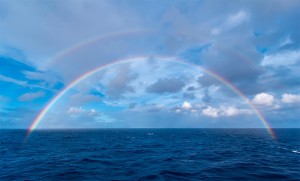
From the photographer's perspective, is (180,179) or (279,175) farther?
(279,175)

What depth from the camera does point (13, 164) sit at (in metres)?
43.2

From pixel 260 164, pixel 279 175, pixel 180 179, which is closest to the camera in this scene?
pixel 180 179

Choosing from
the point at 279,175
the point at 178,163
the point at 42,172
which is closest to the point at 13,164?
the point at 42,172

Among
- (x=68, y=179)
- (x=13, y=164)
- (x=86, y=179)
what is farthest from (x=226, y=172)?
(x=13, y=164)

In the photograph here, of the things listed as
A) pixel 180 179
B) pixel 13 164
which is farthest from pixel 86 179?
pixel 13 164

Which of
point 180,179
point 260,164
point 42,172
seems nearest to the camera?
point 180,179

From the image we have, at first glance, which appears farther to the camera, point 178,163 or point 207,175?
point 178,163

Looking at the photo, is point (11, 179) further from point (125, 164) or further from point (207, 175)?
point (207, 175)

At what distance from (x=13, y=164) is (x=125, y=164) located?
928 inches

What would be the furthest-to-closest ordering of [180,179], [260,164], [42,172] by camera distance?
1. [260,164]
2. [42,172]
3. [180,179]

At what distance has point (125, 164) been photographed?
4159 centimetres

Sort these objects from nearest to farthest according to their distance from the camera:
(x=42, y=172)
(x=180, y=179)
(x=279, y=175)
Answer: (x=180, y=179)
(x=279, y=175)
(x=42, y=172)

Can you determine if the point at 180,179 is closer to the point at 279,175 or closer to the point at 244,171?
the point at 244,171

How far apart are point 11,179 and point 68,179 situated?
29.5ft
